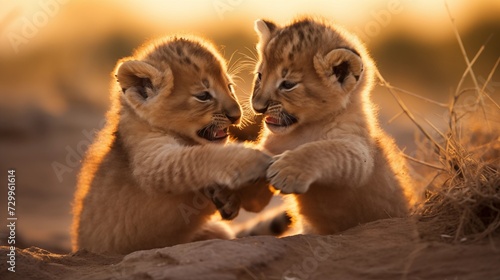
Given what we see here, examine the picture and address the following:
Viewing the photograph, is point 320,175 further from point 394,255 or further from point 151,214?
point 151,214

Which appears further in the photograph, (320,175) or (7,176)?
(7,176)

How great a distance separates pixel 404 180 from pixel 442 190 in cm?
111

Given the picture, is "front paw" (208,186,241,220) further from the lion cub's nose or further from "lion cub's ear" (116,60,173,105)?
"lion cub's ear" (116,60,173,105)

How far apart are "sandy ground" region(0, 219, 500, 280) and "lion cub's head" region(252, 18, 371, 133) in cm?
113

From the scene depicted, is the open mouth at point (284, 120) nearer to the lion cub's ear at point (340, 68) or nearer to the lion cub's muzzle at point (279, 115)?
the lion cub's muzzle at point (279, 115)

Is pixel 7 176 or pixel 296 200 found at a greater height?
pixel 7 176

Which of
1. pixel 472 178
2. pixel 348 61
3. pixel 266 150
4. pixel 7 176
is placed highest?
pixel 7 176

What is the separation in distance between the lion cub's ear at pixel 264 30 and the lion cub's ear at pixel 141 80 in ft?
2.96

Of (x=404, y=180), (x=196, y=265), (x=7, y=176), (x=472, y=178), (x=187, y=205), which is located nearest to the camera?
(x=196, y=265)

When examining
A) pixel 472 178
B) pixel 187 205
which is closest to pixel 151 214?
pixel 187 205

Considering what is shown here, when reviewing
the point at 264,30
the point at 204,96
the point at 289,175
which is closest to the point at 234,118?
the point at 204,96

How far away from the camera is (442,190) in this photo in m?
5.53

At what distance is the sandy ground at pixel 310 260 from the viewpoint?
4594mm

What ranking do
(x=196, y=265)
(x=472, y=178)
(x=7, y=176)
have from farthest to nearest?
1. (x=7, y=176)
2. (x=472, y=178)
3. (x=196, y=265)
